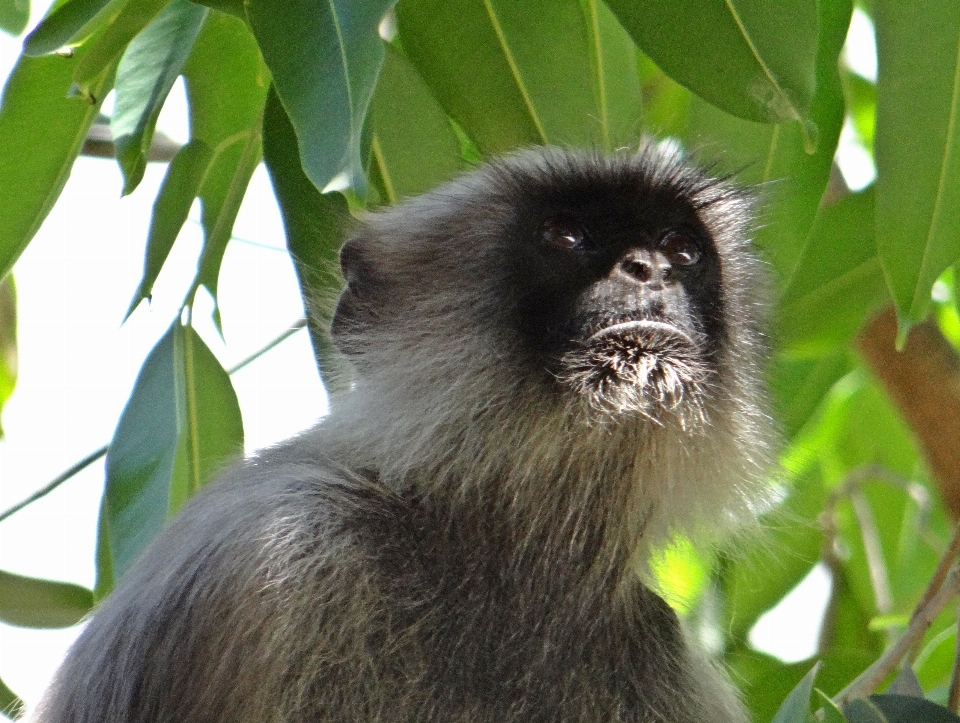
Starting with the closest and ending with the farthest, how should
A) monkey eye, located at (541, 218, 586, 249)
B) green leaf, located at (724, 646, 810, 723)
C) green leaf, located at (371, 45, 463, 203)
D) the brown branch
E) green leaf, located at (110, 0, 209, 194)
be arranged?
green leaf, located at (110, 0, 209, 194) → monkey eye, located at (541, 218, 586, 249) → green leaf, located at (371, 45, 463, 203) → green leaf, located at (724, 646, 810, 723) → the brown branch

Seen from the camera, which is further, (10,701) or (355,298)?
(10,701)

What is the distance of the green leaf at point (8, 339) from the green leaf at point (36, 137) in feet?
3.72

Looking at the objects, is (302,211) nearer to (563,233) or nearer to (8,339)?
(563,233)

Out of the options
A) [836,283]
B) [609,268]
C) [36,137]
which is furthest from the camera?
[836,283]

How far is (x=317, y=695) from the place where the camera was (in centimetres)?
244

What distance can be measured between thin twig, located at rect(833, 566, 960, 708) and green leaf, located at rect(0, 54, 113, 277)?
1.90m

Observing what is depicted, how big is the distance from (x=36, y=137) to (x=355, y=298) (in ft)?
2.49

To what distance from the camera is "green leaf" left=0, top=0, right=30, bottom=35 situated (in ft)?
10.4

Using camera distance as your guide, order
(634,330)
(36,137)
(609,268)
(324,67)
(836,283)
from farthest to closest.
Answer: (836,283)
(36,137)
(609,268)
(634,330)
(324,67)

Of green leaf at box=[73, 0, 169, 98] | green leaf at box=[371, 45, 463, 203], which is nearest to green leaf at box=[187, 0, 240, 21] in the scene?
green leaf at box=[73, 0, 169, 98]

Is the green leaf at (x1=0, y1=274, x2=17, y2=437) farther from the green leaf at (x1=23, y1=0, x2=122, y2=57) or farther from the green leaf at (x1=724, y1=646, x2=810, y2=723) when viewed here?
the green leaf at (x1=724, y1=646, x2=810, y2=723)

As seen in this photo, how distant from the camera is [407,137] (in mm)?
3205

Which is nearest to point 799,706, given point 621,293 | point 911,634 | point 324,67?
point 911,634

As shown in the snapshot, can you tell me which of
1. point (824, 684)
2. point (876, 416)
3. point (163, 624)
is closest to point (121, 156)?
point (163, 624)
